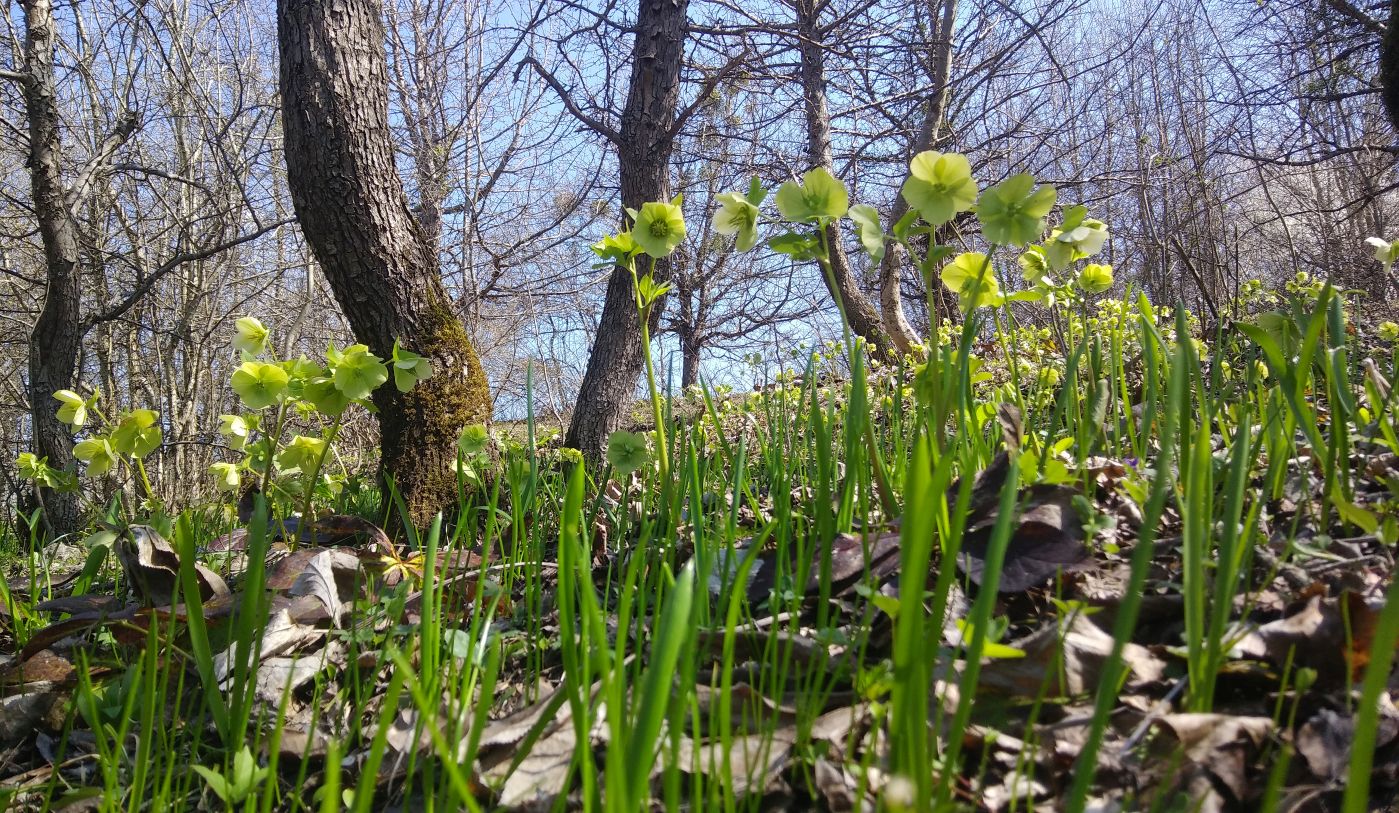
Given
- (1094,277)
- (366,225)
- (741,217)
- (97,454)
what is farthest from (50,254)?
(1094,277)

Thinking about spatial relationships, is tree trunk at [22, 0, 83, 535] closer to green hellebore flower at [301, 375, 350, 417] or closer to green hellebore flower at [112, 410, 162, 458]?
green hellebore flower at [112, 410, 162, 458]

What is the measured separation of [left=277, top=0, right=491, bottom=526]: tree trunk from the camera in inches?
105

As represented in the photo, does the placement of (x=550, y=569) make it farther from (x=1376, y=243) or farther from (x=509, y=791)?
(x=1376, y=243)

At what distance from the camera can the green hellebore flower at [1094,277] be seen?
1915 mm

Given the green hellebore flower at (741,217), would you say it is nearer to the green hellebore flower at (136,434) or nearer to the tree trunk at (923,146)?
the green hellebore flower at (136,434)

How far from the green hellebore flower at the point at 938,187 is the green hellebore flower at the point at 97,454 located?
1.86 metres

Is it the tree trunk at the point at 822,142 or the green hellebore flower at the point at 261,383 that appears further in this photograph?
the tree trunk at the point at 822,142

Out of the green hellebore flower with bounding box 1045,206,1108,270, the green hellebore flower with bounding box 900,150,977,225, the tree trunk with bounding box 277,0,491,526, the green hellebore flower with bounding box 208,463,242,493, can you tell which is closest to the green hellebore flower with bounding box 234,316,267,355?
the green hellebore flower with bounding box 208,463,242,493

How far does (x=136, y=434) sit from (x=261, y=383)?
0.34m

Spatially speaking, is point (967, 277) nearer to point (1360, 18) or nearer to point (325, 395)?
point (325, 395)

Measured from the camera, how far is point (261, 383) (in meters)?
1.73

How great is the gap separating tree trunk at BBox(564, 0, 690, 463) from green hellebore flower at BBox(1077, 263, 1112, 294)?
10.4 feet

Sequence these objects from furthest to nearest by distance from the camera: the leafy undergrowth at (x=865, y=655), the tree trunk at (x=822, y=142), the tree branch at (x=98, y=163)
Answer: the tree trunk at (x=822, y=142)
the tree branch at (x=98, y=163)
the leafy undergrowth at (x=865, y=655)

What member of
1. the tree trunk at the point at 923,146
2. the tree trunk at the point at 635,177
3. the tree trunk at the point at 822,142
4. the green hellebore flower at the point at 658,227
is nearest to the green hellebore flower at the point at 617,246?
the green hellebore flower at the point at 658,227
